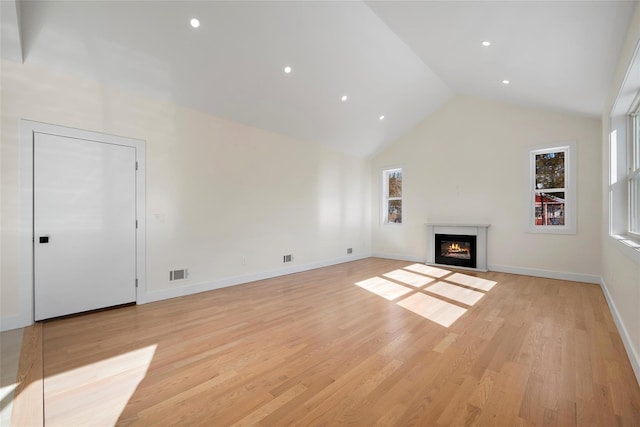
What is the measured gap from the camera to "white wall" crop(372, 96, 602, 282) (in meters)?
5.00

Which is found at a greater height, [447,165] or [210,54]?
[210,54]

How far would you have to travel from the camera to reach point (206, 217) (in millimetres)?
4547

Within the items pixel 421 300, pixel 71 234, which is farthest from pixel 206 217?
pixel 421 300

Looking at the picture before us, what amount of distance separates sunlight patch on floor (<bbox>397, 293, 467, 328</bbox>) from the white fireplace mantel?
2564 mm

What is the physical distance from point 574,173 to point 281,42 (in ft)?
17.4

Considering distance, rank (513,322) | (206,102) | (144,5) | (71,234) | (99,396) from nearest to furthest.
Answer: (99,396) < (144,5) < (513,322) < (71,234) < (206,102)

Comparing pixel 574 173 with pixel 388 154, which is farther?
pixel 388 154

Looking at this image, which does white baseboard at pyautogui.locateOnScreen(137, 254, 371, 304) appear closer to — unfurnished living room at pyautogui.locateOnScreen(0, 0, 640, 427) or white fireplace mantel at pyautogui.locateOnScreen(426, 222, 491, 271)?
unfurnished living room at pyautogui.locateOnScreen(0, 0, 640, 427)

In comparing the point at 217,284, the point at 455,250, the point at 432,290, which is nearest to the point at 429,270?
the point at 455,250

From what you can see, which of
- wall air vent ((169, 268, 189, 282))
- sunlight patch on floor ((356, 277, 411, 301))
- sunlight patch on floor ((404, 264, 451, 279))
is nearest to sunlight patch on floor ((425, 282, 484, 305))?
sunlight patch on floor ((356, 277, 411, 301))

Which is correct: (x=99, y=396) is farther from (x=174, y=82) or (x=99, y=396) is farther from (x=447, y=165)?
(x=447, y=165)

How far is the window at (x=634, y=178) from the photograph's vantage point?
297 cm

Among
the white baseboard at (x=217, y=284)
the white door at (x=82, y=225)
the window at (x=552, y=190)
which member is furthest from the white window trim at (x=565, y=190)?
the white door at (x=82, y=225)

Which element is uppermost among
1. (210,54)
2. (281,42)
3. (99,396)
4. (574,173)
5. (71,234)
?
(281,42)
